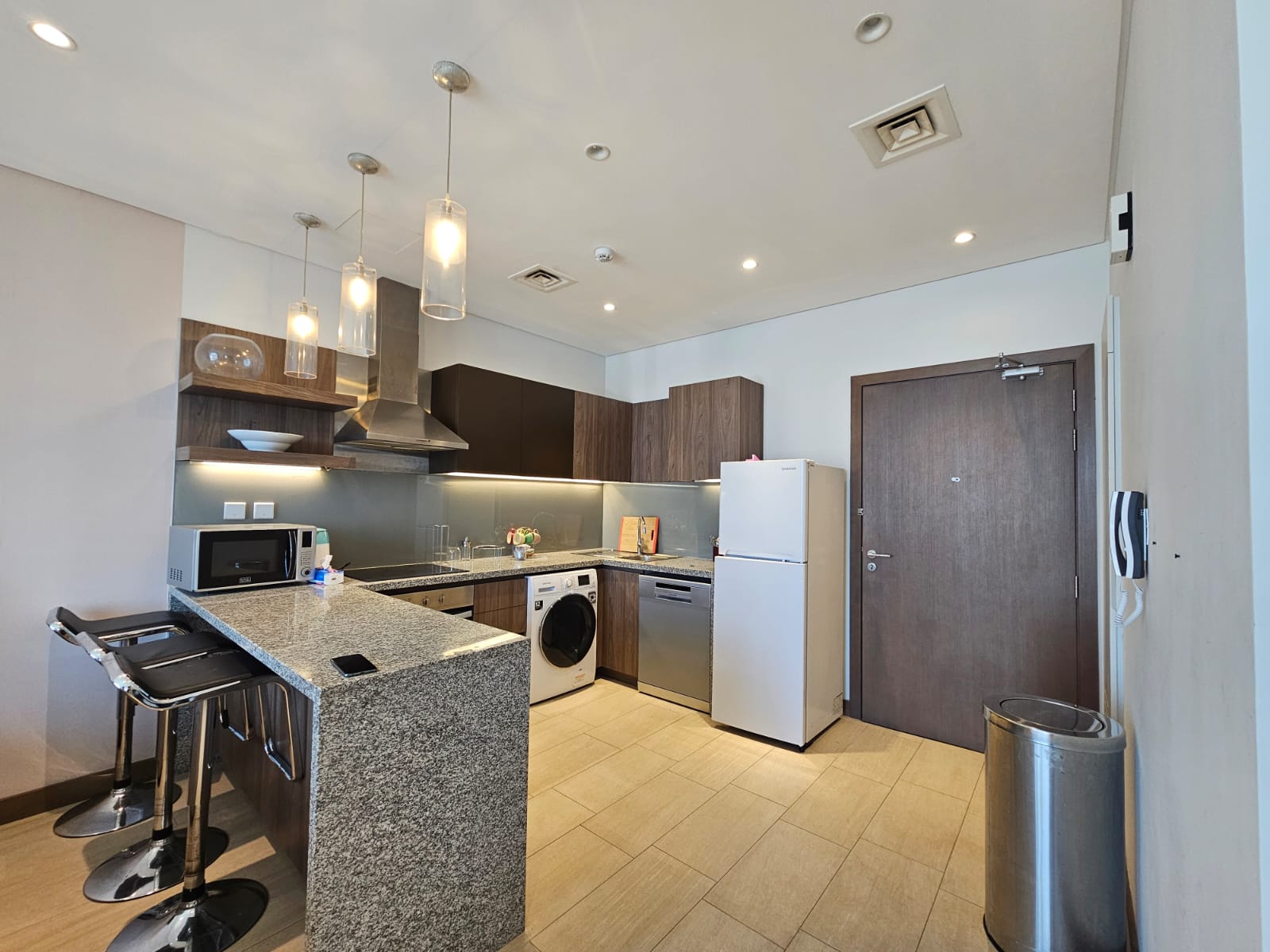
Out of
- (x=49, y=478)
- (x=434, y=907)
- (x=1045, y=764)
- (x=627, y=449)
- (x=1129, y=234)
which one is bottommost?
(x=434, y=907)

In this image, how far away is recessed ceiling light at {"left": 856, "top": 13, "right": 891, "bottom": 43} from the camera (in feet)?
4.85

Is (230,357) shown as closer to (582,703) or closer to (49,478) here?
(49,478)

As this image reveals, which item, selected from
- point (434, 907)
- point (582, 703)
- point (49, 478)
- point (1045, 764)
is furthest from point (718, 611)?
point (49, 478)

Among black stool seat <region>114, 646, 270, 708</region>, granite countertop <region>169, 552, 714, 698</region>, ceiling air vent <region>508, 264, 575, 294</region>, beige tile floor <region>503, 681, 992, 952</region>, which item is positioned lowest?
beige tile floor <region>503, 681, 992, 952</region>

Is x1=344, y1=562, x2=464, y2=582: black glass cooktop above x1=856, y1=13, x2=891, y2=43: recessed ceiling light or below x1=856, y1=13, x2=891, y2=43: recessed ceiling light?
below

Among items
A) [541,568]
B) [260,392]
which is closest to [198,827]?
[260,392]

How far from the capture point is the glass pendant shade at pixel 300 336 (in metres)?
2.27

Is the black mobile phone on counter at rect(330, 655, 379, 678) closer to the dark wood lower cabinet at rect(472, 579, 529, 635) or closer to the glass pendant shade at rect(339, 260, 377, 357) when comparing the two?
the glass pendant shade at rect(339, 260, 377, 357)

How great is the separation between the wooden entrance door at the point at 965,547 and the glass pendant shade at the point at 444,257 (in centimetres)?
270

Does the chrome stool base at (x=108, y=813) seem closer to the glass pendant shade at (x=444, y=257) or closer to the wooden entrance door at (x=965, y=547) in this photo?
the glass pendant shade at (x=444, y=257)

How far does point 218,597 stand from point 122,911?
1.08 m

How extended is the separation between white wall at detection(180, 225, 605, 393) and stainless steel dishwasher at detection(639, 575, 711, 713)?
2.12 m

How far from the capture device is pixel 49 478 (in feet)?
7.65

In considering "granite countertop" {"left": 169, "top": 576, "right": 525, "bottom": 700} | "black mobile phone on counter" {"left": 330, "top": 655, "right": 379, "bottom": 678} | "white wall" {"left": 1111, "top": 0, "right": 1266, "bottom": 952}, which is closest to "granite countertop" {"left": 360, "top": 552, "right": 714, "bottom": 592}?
"granite countertop" {"left": 169, "top": 576, "right": 525, "bottom": 700}
